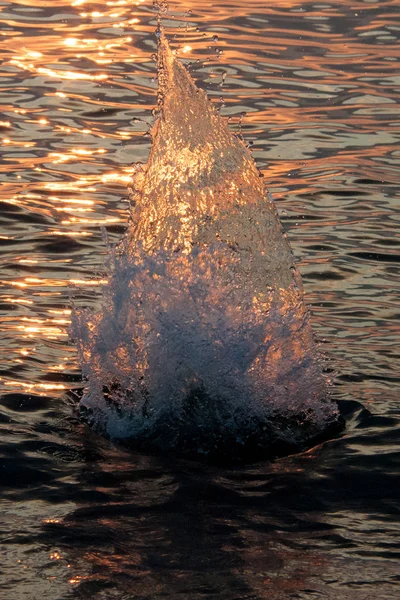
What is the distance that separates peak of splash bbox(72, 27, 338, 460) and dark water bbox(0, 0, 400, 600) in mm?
223

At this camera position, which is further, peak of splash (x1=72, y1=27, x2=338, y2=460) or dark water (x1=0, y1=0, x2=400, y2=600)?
peak of splash (x1=72, y1=27, x2=338, y2=460)

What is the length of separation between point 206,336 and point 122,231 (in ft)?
12.4

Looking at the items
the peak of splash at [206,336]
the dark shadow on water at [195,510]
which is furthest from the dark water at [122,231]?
the peak of splash at [206,336]

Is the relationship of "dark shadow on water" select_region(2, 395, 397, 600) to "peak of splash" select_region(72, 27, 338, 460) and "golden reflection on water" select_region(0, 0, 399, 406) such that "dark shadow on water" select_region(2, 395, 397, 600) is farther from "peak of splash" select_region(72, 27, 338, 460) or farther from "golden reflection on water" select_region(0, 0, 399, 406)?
"golden reflection on water" select_region(0, 0, 399, 406)

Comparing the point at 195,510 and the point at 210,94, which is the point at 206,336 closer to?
the point at 195,510

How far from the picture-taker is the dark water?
5711 mm

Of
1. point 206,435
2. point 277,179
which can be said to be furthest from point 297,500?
point 277,179

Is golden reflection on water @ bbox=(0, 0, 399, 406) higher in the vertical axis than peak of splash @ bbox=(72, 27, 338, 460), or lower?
higher

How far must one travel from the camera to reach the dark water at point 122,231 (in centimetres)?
571

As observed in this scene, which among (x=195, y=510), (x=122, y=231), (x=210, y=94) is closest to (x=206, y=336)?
(x=195, y=510)

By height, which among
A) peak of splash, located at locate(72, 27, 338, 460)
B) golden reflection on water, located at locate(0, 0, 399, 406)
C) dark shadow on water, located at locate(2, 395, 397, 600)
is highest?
golden reflection on water, located at locate(0, 0, 399, 406)

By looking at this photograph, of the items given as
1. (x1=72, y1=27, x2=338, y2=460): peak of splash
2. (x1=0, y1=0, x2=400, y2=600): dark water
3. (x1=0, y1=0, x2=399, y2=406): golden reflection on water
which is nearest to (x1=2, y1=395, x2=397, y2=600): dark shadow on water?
(x1=0, y1=0, x2=400, y2=600): dark water

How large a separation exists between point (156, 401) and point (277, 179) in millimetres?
5381

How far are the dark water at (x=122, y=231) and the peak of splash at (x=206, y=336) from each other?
223 millimetres
